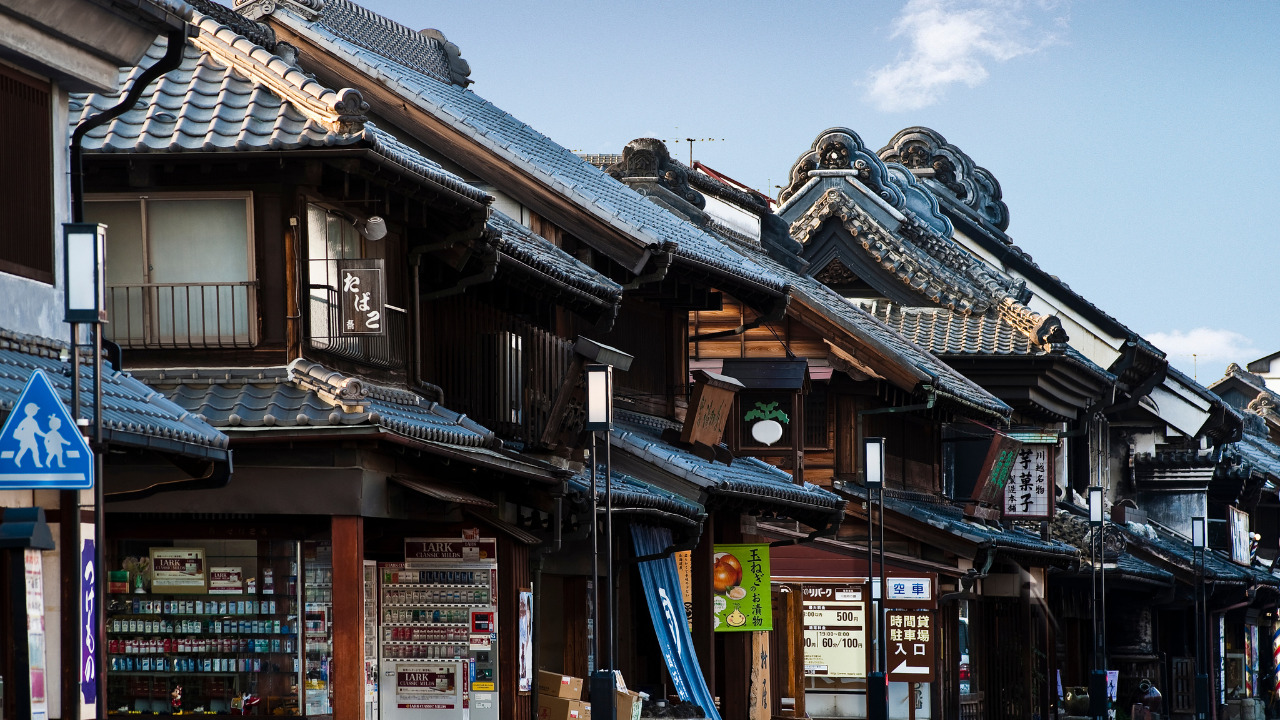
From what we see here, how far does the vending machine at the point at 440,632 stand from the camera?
59.3ft

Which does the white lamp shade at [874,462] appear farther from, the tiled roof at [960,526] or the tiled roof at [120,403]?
the tiled roof at [120,403]

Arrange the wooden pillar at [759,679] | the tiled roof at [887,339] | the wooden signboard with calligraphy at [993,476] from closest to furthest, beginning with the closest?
the wooden pillar at [759,679] < the tiled roof at [887,339] < the wooden signboard with calligraphy at [993,476]

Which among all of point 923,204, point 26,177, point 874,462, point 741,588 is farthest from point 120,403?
point 923,204

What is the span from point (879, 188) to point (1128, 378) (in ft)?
32.5

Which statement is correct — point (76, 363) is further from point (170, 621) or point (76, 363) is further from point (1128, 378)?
point (1128, 378)

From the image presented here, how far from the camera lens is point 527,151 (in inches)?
979

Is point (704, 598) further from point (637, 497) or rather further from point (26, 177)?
point (26, 177)

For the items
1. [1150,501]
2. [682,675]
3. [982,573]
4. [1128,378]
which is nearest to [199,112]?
[682,675]

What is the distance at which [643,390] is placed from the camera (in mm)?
26406

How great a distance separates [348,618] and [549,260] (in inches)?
263

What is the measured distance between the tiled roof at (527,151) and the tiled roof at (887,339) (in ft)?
11.2

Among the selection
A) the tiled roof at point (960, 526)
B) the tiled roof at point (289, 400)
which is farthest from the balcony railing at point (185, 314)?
the tiled roof at point (960, 526)

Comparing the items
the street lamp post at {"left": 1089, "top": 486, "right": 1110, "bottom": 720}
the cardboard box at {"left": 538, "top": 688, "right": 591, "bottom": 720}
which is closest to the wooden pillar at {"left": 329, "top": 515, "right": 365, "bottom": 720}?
the cardboard box at {"left": 538, "top": 688, "right": 591, "bottom": 720}

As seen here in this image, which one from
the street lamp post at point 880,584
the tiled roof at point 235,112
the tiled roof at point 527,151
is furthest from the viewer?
the street lamp post at point 880,584
